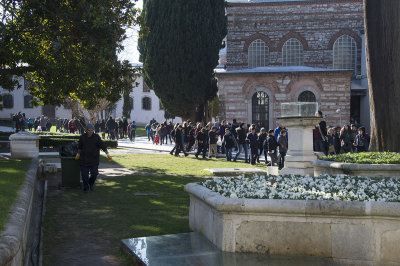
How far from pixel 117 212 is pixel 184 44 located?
75.2 feet

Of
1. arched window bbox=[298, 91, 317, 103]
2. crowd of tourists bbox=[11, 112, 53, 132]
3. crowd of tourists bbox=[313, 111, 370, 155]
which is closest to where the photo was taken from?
crowd of tourists bbox=[313, 111, 370, 155]

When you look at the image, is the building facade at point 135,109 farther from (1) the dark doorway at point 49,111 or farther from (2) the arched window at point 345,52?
(2) the arched window at point 345,52

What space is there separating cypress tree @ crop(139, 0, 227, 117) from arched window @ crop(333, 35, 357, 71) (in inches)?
362

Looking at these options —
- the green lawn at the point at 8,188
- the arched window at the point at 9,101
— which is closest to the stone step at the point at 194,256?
the green lawn at the point at 8,188

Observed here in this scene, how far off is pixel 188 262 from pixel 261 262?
2.67ft

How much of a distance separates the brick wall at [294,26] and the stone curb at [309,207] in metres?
30.1

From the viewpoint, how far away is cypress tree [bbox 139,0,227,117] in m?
30.0

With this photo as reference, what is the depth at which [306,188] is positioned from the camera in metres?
6.45

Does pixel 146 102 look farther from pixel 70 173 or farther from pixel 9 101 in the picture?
pixel 70 173

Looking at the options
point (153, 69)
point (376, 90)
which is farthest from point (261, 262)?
point (153, 69)

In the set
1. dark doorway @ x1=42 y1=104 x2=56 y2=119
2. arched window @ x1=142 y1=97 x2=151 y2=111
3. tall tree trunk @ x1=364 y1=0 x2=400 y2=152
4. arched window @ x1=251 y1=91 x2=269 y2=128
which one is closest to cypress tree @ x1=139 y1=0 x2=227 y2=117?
arched window @ x1=251 y1=91 x2=269 y2=128

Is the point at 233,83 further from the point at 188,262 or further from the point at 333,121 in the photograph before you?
the point at 188,262

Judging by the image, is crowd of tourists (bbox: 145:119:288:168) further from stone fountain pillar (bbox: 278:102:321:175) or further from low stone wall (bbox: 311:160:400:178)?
low stone wall (bbox: 311:160:400:178)

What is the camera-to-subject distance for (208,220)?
5969mm
